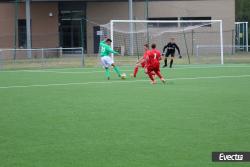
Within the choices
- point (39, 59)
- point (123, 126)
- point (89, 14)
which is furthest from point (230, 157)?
point (89, 14)

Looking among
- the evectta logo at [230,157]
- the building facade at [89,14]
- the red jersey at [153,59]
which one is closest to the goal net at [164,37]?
the building facade at [89,14]

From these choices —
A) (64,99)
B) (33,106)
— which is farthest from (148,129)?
(64,99)

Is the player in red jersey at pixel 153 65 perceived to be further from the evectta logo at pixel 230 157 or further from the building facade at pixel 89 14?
the building facade at pixel 89 14

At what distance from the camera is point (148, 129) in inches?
424

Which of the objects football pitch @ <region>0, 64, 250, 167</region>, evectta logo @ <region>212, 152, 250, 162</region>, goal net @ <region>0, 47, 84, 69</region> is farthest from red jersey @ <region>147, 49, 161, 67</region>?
goal net @ <region>0, 47, 84, 69</region>

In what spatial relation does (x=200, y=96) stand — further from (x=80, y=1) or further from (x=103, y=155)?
(x=80, y=1)

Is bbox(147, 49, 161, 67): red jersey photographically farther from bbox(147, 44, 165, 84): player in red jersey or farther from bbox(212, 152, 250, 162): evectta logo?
bbox(212, 152, 250, 162): evectta logo

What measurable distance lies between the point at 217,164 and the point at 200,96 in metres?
8.62

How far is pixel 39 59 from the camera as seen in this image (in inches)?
1550

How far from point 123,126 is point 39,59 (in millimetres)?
28816

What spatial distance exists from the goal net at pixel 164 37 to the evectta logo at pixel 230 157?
3009cm

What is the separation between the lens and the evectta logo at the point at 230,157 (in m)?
7.93

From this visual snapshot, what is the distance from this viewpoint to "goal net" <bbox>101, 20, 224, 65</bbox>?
40.7 m

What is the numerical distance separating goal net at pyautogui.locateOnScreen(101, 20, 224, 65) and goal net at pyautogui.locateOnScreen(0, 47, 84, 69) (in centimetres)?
259
